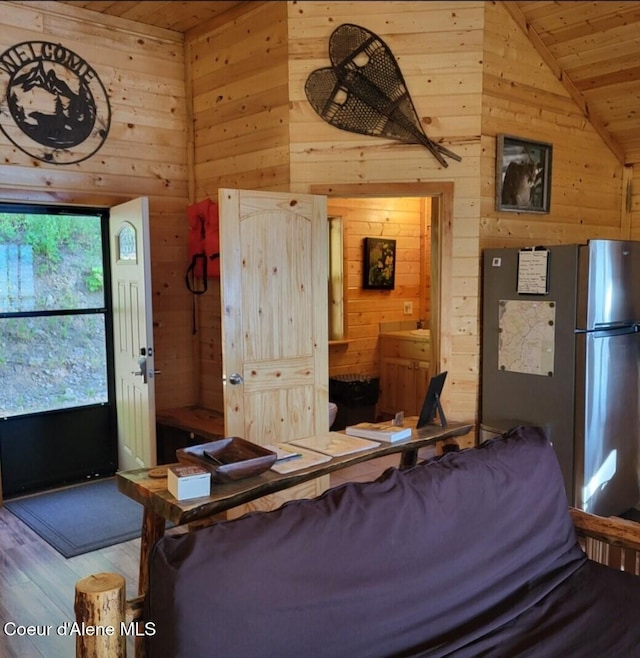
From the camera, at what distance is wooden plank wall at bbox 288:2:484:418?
381 centimetres

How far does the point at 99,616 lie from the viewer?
1.36 metres

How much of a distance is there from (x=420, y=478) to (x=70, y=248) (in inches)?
131

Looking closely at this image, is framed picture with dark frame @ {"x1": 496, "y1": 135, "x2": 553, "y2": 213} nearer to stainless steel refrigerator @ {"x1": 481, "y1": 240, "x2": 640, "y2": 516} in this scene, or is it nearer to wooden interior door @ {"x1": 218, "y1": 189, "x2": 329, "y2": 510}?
stainless steel refrigerator @ {"x1": 481, "y1": 240, "x2": 640, "y2": 516}

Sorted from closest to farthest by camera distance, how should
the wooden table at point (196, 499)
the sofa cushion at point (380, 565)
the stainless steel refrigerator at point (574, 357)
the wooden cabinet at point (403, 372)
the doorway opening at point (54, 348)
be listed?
the sofa cushion at point (380, 565)
the wooden table at point (196, 499)
the stainless steel refrigerator at point (574, 357)
the doorway opening at point (54, 348)
the wooden cabinet at point (403, 372)

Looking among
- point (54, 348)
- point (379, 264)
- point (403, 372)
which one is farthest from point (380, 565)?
point (379, 264)

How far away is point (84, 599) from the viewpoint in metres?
1.36

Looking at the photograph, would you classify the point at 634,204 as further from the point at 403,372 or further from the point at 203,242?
the point at 203,242

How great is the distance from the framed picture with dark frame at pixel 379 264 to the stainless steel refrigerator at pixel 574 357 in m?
1.98

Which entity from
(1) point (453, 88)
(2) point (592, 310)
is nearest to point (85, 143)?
(1) point (453, 88)

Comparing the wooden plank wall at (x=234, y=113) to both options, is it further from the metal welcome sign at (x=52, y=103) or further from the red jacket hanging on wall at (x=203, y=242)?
the metal welcome sign at (x=52, y=103)

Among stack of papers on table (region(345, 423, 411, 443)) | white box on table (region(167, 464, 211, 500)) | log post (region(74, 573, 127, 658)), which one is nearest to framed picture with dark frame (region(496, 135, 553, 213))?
stack of papers on table (region(345, 423, 411, 443))

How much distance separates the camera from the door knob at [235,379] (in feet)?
11.2

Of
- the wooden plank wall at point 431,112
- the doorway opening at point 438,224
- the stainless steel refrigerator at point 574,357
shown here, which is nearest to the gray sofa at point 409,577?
the stainless steel refrigerator at point 574,357

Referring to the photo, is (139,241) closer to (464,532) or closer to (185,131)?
(185,131)
